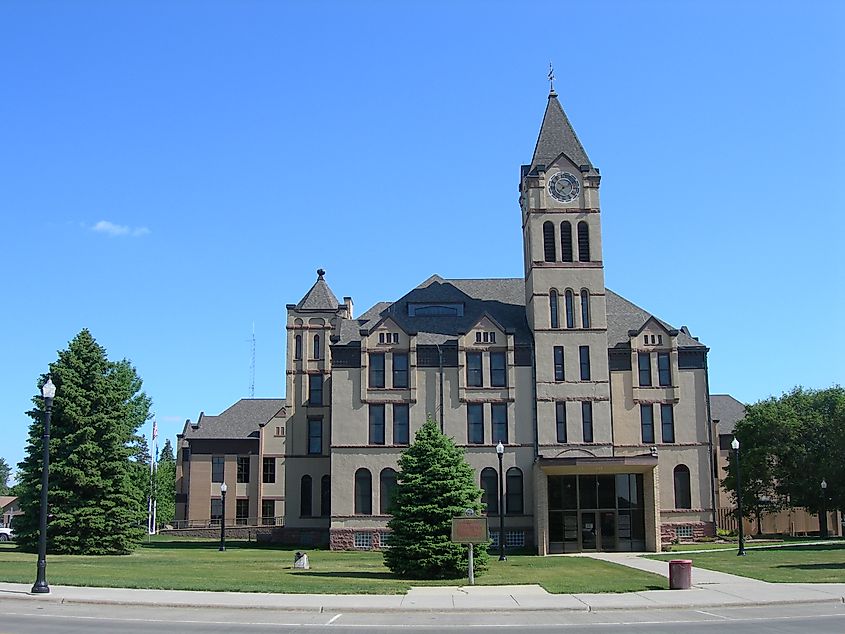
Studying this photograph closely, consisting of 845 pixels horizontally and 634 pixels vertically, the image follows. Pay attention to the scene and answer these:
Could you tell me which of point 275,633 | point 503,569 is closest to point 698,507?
point 503,569

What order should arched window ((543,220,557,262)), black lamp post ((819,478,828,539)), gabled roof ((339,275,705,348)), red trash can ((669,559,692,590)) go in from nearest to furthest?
1. red trash can ((669,559,692,590))
2. black lamp post ((819,478,828,539))
3. arched window ((543,220,557,262))
4. gabled roof ((339,275,705,348))

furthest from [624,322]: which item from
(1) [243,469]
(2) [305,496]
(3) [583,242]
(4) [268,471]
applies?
(1) [243,469]

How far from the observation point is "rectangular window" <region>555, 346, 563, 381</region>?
55.2m

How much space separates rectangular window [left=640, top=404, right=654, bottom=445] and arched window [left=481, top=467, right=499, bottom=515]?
9.44 meters

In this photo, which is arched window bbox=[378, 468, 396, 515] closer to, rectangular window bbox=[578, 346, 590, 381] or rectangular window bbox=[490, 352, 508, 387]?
rectangular window bbox=[490, 352, 508, 387]

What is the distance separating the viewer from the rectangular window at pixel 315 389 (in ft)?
203

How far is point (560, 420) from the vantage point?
54844mm

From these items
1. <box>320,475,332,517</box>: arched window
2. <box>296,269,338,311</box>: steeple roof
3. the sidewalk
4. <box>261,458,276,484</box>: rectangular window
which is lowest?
the sidewalk

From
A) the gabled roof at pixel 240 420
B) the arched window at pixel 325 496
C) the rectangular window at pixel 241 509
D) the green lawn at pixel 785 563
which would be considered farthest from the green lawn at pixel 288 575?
the gabled roof at pixel 240 420

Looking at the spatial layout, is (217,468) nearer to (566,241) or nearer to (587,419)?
(587,419)

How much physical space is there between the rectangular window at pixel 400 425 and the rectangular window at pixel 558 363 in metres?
9.23

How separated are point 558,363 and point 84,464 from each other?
2691 centimetres

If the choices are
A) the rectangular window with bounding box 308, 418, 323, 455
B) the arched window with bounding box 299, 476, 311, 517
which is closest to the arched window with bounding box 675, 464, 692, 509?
the rectangular window with bounding box 308, 418, 323, 455

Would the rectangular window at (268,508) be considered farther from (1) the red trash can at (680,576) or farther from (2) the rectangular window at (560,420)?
(1) the red trash can at (680,576)
